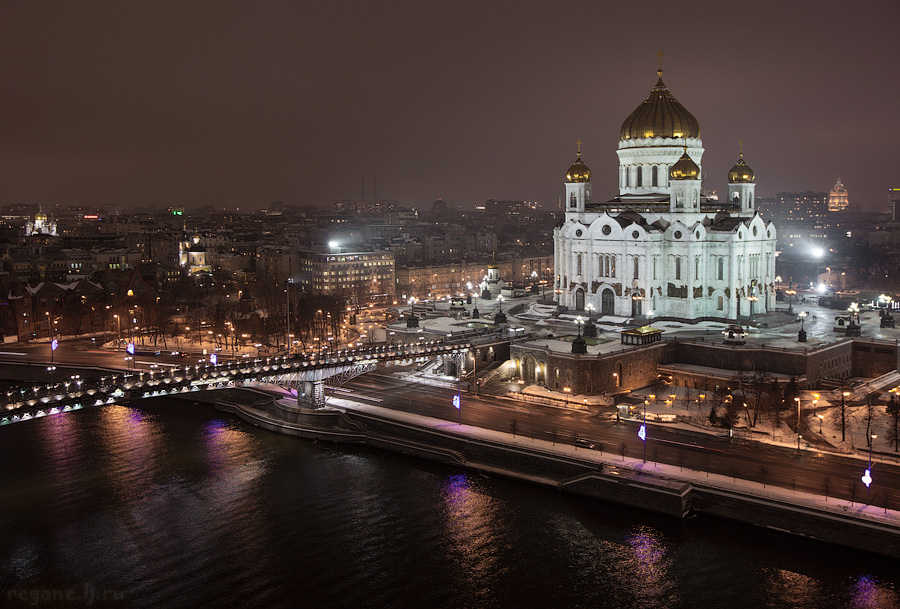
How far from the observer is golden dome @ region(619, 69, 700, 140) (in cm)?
6088

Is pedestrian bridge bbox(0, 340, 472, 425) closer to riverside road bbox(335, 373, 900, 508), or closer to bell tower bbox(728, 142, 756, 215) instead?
riverside road bbox(335, 373, 900, 508)

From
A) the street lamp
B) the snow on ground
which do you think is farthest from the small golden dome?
the snow on ground

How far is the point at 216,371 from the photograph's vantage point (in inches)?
1718

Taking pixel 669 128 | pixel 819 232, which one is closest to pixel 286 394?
pixel 669 128

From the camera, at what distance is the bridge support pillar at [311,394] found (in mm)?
46562

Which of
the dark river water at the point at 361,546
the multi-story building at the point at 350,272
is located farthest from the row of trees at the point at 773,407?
the multi-story building at the point at 350,272

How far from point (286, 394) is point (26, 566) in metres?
20.4

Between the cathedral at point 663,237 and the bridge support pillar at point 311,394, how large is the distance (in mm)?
20264

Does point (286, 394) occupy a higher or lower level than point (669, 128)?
lower

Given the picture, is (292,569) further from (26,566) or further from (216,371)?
(216,371)

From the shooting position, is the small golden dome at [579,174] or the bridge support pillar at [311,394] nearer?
the bridge support pillar at [311,394]

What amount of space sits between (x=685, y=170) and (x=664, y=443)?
77.1ft

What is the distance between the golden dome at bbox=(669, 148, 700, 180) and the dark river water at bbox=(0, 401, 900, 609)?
27.1 meters

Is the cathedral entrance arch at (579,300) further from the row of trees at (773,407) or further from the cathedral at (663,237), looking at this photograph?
the row of trees at (773,407)
